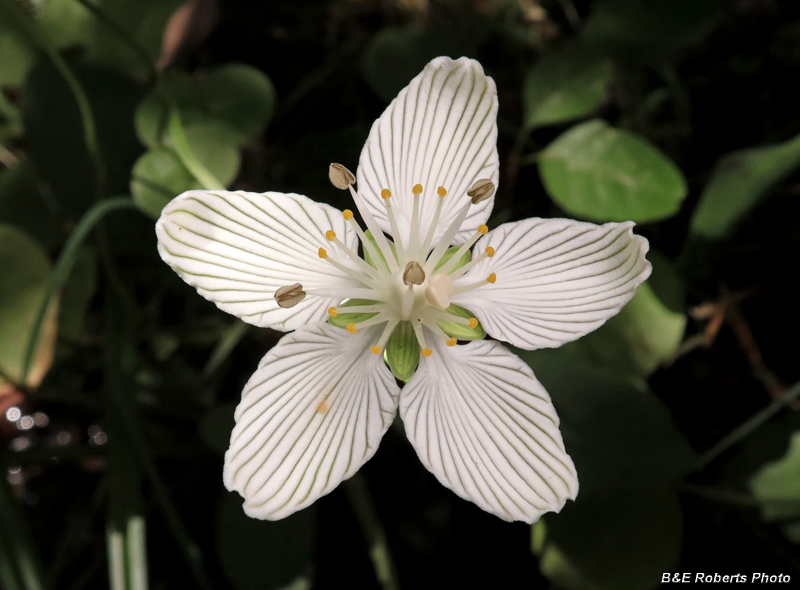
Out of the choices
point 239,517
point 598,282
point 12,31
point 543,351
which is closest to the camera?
point 598,282

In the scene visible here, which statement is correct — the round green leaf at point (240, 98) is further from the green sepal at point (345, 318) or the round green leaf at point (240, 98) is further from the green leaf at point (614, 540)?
the green leaf at point (614, 540)

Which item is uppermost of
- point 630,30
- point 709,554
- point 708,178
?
point 630,30

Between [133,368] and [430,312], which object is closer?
[430,312]

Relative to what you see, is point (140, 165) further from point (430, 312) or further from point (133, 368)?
point (430, 312)

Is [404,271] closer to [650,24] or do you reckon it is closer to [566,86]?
[566,86]

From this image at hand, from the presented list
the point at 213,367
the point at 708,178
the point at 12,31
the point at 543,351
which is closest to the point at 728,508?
the point at 543,351
